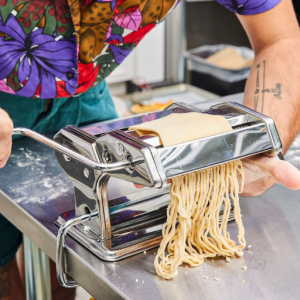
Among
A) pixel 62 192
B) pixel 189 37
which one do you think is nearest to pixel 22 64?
pixel 62 192

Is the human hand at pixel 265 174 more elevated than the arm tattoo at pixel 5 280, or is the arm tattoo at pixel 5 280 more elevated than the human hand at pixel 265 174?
the human hand at pixel 265 174

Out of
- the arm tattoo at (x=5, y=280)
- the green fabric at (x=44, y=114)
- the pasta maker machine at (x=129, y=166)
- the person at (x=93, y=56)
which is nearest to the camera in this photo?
the pasta maker machine at (x=129, y=166)

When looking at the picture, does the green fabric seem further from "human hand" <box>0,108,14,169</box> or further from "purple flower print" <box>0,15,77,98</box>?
"human hand" <box>0,108,14,169</box>

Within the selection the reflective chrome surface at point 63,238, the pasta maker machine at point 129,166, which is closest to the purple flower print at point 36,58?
the pasta maker machine at point 129,166

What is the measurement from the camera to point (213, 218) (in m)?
0.73

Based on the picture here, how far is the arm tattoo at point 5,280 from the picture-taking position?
1.21m

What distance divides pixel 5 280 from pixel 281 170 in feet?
2.64

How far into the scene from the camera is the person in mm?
887

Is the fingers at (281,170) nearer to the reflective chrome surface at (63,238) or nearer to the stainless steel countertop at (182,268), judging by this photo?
the stainless steel countertop at (182,268)

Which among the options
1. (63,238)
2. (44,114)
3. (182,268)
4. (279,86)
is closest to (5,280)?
(44,114)

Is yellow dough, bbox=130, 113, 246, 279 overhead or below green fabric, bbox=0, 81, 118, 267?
overhead

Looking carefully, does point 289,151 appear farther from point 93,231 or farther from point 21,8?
point 21,8

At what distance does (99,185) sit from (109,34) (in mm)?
380

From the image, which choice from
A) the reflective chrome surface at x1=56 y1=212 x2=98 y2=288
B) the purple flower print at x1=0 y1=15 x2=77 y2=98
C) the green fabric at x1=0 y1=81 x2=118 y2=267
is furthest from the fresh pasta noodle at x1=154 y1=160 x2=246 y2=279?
the green fabric at x1=0 y1=81 x2=118 y2=267
